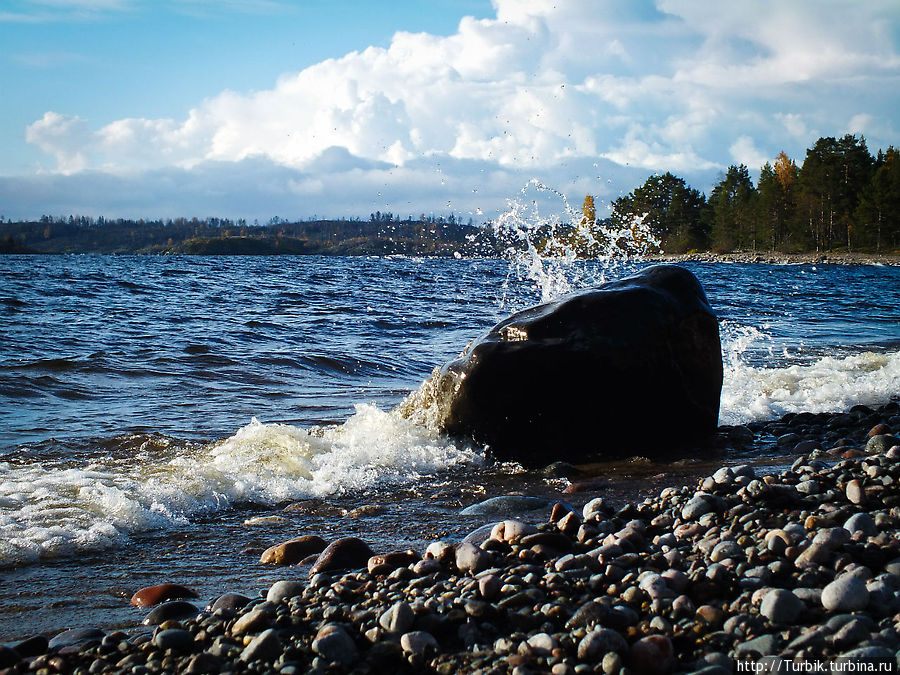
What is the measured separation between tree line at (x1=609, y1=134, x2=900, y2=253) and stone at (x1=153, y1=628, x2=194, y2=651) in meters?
59.5

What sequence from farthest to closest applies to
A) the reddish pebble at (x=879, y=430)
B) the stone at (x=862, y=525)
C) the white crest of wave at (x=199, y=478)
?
the reddish pebble at (x=879, y=430) → the white crest of wave at (x=199, y=478) → the stone at (x=862, y=525)

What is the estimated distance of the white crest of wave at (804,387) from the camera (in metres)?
8.53

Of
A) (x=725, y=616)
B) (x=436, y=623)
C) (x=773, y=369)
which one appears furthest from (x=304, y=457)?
(x=773, y=369)

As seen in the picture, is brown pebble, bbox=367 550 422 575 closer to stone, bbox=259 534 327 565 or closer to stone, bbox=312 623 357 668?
stone, bbox=259 534 327 565

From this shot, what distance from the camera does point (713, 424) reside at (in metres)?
7.10

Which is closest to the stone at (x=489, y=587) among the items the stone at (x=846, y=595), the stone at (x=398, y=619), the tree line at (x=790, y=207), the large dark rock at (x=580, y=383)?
the stone at (x=398, y=619)

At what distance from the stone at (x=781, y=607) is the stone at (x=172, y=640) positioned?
2.21 meters

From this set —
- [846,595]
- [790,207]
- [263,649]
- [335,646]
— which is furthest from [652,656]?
[790,207]

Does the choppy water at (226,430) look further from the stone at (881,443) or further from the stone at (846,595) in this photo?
the stone at (846,595)

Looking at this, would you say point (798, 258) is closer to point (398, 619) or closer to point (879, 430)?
point (879, 430)

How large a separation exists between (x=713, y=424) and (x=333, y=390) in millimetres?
5255

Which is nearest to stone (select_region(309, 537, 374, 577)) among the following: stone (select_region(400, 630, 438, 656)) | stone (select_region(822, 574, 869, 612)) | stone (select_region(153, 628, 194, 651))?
stone (select_region(153, 628, 194, 651))

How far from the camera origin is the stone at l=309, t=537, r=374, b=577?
3.87 m

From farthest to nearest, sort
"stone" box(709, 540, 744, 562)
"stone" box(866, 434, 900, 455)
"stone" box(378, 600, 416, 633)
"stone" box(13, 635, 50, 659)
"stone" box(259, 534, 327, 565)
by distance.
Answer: "stone" box(866, 434, 900, 455), "stone" box(259, 534, 327, 565), "stone" box(709, 540, 744, 562), "stone" box(13, 635, 50, 659), "stone" box(378, 600, 416, 633)
